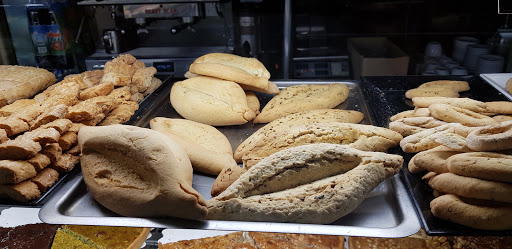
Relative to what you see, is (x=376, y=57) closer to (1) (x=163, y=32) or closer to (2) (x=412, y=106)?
(2) (x=412, y=106)

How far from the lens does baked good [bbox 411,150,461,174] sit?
1226mm

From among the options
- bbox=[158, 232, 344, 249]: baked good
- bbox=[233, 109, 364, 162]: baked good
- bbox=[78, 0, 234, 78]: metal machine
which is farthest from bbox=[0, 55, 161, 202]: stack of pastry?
bbox=[78, 0, 234, 78]: metal machine

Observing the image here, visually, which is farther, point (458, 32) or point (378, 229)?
point (458, 32)

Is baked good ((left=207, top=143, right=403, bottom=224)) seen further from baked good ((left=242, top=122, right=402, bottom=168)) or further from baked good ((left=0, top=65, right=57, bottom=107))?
baked good ((left=0, top=65, right=57, bottom=107))

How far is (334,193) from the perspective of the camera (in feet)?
3.83

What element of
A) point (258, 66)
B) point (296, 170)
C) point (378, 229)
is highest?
point (258, 66)

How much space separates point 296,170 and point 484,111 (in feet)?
3.60

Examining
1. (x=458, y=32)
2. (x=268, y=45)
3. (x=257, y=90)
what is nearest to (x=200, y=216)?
(x=257, y=90)

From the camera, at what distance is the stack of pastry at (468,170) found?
107cm

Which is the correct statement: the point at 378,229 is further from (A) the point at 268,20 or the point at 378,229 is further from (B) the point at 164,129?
(A) the point at 268,20

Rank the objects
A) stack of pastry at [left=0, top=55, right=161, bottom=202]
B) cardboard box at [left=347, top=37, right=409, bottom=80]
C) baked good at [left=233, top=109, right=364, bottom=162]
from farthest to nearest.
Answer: cardboard box at [left=347, top=37, right=409, bottom=80] < baked good at [left=233, top=109, right=364, bottom=162] < stack of pastry at [left=0, top=55, right=161, bottom=202]

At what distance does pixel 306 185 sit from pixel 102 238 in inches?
33.8

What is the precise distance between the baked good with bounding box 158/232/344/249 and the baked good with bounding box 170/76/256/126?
67 cm

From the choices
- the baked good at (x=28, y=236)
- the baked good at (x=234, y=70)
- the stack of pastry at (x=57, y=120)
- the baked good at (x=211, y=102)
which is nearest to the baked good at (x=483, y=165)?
the baked good at (x=211, y=102)
